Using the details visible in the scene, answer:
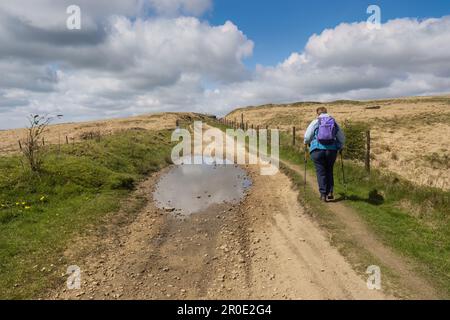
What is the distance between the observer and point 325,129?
10.7 meters

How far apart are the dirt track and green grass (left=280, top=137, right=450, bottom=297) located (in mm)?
1535

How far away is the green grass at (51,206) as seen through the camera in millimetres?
7641

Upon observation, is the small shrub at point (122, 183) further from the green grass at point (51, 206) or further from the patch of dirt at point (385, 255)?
the patch of dirt at point (385, 255)

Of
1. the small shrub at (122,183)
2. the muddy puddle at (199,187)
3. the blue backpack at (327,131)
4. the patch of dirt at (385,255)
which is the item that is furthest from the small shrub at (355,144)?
the small shrub at (122,183)

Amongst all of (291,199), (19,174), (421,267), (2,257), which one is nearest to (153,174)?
(19,174)

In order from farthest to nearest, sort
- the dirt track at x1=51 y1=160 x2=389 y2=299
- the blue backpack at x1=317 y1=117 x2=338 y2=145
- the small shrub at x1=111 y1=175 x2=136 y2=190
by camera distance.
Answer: the small shrub at x1=111 y1=175 x2=136 y2=190, the blue backpack at x1=317 y1=117 x2=338 y2=145, the dirt track at x1=51 y1=160 x2=389 y2=299

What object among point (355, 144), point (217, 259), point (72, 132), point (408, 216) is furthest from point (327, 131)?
point (72, 132)

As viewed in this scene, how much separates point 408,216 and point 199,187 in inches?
355

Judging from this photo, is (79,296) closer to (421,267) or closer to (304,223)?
(304,223)

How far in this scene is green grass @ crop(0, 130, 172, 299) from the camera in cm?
764

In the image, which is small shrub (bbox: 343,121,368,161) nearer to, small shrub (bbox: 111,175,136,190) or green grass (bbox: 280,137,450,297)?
green grass (bbox: 280,137,450,297)

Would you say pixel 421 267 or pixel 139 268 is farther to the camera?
pixel 139 268

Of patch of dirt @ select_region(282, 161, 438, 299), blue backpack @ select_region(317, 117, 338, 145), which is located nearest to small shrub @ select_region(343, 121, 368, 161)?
patch of dirt @ select_region(282, 161, 438, 299)

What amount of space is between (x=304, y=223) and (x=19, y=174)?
1128 centimetres
